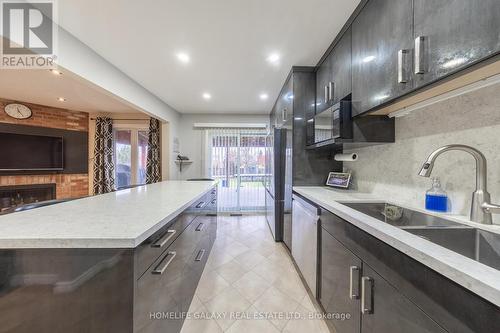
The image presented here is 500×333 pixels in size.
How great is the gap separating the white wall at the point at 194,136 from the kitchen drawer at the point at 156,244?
11.4 feet

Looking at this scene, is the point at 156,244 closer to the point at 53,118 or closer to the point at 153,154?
the point at 153,154

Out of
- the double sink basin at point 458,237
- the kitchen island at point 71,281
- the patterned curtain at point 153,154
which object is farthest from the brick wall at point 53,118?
the double sink basin at point 458,237

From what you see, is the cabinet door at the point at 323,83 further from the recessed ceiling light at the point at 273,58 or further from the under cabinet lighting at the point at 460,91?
the under cabinet lighting at the point at 460,91

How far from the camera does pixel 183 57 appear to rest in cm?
218

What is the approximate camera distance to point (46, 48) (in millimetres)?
1590

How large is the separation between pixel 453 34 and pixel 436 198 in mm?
865

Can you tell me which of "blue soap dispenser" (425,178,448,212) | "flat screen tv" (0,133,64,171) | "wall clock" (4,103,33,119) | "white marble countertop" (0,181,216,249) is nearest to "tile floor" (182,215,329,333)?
"white marble countertop" (0,181,216,249)

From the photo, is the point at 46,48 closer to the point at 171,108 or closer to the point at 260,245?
the point at 171,108

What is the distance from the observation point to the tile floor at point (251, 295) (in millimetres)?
1446

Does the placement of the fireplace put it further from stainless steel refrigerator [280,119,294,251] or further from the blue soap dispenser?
the blue soap dispenser

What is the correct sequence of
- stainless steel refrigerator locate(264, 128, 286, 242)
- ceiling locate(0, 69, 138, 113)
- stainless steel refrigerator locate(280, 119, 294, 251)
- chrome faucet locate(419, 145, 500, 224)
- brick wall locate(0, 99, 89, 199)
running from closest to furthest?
chrome faucet locate(419, 145, 500, 224)
stainless steel refrigerator locate(280, 119, 294, 251)
ceiling locate(0, 69, 138, 113)
stainless steel refrigerator locate(264, 128, 286, 242)
brick wall locate(0, 99, 89, 199)

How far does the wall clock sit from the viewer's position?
3.45 m

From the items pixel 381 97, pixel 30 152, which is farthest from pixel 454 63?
pixel 30 152

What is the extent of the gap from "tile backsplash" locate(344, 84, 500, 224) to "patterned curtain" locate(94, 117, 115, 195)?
16.6 feet
